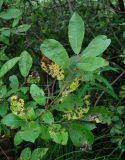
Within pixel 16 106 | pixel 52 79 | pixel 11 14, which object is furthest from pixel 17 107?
pixel 52 79

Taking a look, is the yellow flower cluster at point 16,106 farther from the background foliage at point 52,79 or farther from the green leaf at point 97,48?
the green leaf at point 97,48

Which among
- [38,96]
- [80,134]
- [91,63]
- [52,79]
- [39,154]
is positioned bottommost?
[52,79]

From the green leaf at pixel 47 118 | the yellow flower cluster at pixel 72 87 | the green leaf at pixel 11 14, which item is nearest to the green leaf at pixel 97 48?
the yellow flower cluster at pixel 72 87

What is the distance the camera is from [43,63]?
1116 mm

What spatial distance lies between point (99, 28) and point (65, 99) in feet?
5.77

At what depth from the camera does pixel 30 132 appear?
1005 mm

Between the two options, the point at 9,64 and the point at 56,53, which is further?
the point at 9,64

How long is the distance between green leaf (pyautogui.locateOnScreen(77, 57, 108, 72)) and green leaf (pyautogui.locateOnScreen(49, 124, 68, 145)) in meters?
0.20

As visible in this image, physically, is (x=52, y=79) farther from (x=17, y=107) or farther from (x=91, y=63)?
(x=91, y=63)

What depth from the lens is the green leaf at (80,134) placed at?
1098 millimetres

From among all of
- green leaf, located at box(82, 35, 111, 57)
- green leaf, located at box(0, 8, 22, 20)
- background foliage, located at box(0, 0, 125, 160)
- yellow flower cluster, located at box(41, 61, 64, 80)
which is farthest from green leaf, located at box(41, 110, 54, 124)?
green leaf, located at box(0, 8, 22, 20)

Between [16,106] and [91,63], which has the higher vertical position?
[91,63]

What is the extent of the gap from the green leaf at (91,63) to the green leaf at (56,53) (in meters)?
0.04

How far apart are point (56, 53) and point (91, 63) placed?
9 cm
